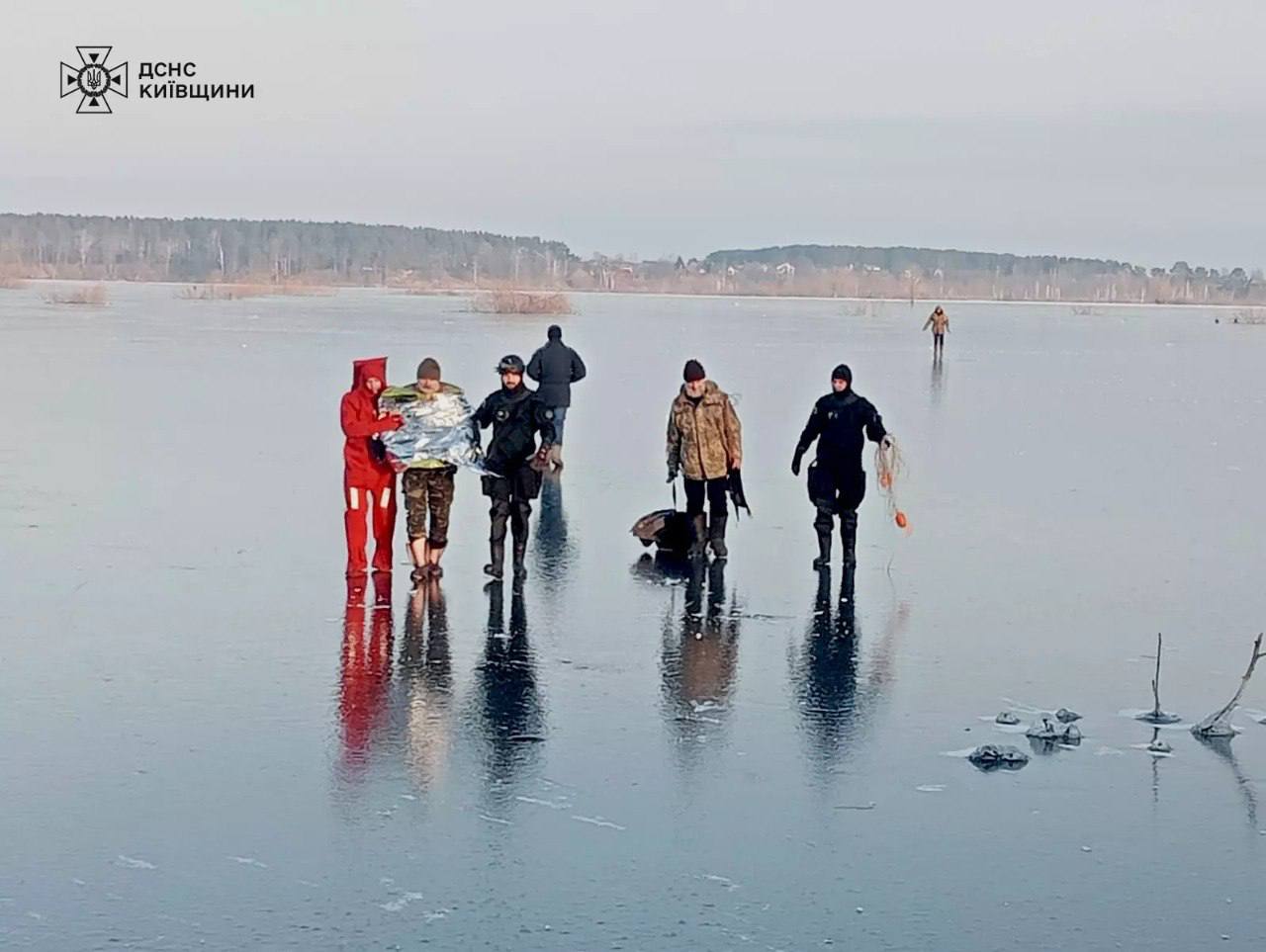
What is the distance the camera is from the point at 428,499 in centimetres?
1273

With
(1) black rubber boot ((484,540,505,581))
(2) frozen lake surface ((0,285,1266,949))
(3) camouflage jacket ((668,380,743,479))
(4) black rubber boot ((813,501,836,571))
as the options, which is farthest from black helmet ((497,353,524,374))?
(4) black rubber boot ((813,501,836,571))

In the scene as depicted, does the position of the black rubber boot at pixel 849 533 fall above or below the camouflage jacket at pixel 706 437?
below

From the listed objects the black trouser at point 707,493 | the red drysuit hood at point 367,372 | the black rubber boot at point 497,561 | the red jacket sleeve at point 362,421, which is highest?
the red drysuit hood at point 367,372

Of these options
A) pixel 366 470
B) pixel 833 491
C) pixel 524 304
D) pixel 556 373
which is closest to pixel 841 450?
pixel 833 491

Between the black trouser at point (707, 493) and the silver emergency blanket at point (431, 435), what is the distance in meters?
1.97

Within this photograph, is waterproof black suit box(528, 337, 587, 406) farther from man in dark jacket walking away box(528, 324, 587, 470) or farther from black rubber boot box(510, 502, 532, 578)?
black rubber boot box(510, 502, 532, 578)

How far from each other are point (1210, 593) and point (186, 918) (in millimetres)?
8488

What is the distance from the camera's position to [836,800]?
7.71 meters

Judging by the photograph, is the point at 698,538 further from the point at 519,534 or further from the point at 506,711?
the point at 506,711

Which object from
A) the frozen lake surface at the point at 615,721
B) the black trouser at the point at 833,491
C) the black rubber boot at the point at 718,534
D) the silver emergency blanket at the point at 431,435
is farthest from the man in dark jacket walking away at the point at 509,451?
the black trouser at the point at 833,491

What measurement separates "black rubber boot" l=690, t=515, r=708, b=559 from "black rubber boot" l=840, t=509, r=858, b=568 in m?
1.01

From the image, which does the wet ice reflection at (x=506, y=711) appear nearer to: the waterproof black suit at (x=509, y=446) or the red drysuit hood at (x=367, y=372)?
the waterproof black suit at (x=509, y=446)

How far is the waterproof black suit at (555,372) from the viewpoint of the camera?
67.1ft

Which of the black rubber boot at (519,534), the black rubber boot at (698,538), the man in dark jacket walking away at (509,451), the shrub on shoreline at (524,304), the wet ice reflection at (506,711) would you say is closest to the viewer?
the wet ice reflection at (506,711)
